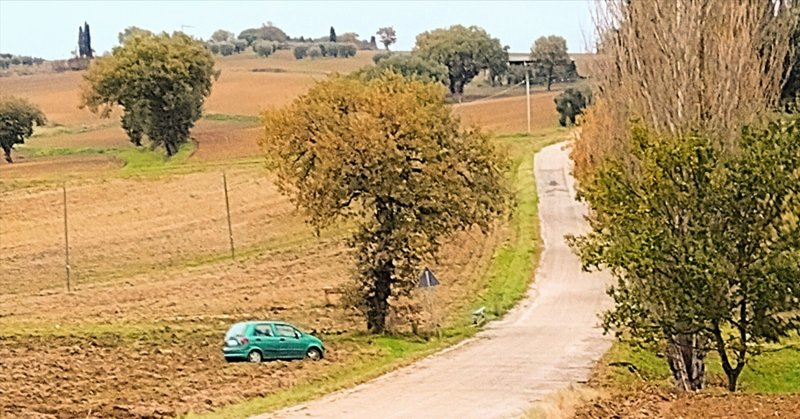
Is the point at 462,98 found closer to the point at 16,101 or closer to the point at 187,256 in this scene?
the point at 16,101

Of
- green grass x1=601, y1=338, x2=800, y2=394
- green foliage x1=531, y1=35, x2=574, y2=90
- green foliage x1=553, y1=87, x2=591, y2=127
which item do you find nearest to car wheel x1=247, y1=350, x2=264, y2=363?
green grass x1=601, y1=338, x2=800, y2=394

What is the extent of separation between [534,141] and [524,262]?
41.7 meters

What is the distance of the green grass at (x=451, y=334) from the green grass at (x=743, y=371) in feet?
17.7

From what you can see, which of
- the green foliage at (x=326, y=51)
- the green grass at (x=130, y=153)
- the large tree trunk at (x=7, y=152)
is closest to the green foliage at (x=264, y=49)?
the green foliage at (x=326, y=51)

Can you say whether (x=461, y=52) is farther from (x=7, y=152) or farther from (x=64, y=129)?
(x=7, y=152)

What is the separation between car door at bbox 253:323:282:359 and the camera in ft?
103

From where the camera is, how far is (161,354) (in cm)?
3120

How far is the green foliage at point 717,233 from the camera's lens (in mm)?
19688

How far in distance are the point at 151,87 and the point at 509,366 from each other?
192ft

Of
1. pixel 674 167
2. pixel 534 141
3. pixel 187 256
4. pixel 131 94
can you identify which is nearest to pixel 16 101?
pixel 131 94

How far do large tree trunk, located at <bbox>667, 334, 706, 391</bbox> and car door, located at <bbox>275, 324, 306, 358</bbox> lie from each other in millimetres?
10558

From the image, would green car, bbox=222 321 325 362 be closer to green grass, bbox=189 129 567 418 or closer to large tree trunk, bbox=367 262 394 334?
green grass, bbox=189 129 567 418

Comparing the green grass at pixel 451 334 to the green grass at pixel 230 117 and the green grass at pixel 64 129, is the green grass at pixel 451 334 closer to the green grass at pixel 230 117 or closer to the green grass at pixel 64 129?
the green grass at pixel 230 117

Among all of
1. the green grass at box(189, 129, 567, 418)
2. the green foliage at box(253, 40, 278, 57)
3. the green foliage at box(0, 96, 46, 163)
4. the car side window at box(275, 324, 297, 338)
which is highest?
the green foliage at box(253, 40, 278, 57)
